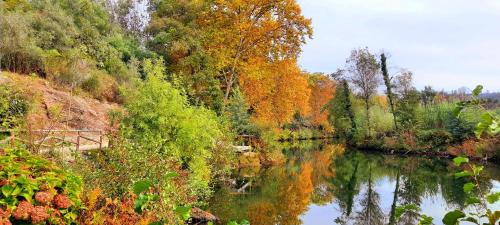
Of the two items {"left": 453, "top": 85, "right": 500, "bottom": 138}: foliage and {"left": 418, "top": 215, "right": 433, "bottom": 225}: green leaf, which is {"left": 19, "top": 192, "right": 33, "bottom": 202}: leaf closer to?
{"left": 418, "top": 215, "right": 433, "bottom": 225}: green leaf

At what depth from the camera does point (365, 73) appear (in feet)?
120

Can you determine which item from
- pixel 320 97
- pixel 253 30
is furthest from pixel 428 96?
pixel 253 30

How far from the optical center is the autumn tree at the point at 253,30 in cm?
2162

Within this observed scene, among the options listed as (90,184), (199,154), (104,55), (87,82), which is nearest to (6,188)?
(90,184)

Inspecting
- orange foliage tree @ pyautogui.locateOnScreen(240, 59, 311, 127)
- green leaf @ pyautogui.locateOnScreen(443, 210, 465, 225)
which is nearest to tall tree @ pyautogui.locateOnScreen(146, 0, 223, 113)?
orange foliage tree @ pyautogui.locateOnScreen(240, 59, 311, 127)

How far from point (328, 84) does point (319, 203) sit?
39658 millimetres

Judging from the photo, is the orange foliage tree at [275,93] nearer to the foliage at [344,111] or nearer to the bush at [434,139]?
the bush at [434,139]

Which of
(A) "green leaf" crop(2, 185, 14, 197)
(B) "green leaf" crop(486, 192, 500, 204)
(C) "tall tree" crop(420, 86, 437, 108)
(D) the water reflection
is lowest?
(D) the water reflection

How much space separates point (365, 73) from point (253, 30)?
57.0ft

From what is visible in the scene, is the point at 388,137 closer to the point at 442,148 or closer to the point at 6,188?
the point at 442,148

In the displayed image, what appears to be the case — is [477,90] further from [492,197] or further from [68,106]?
[68,106]

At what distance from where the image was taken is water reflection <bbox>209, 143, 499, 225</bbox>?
12.9 meters

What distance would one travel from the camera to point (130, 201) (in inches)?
238

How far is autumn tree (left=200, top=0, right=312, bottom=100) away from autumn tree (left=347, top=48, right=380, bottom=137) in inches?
623
